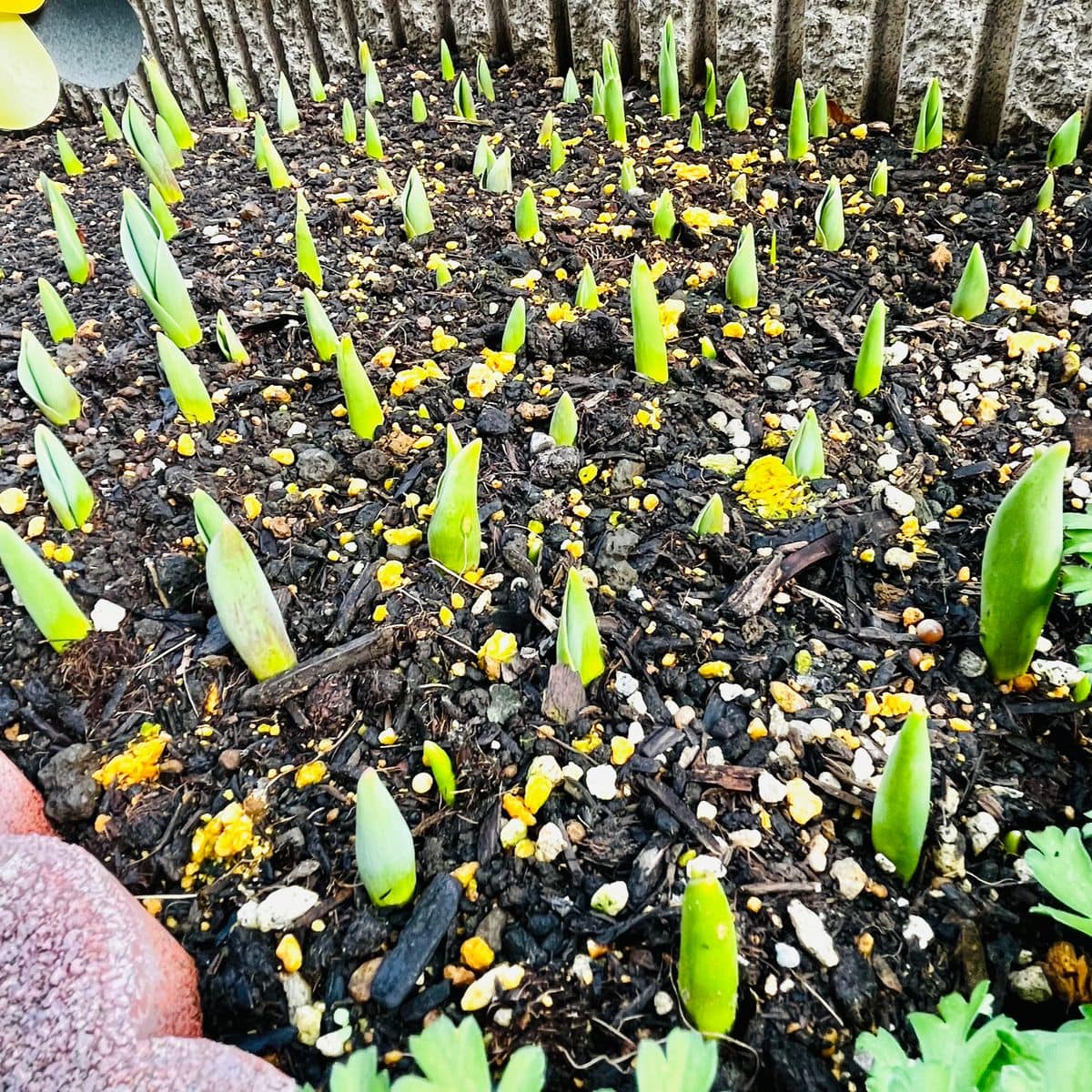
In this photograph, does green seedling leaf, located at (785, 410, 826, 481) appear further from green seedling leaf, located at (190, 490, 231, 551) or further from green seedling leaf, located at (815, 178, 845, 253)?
green seedling leaf, located at (190, 490, 231, 551)

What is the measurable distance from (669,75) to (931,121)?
64 centimetres

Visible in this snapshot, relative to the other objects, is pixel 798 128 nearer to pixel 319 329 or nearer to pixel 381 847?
pixel 319 329

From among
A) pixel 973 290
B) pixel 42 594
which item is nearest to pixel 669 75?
pixel 973 290

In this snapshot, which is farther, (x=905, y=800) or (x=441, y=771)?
(x=441, y=771)

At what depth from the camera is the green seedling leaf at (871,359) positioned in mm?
1576

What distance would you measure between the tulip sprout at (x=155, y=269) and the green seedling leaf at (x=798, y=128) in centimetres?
142

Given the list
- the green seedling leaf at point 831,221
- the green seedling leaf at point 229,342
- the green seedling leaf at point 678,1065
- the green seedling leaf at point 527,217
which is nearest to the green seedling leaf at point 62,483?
the green seedling leaf at point 229,342

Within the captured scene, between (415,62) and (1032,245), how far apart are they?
186 centimetres

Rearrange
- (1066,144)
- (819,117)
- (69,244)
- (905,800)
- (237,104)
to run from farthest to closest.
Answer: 1. (237,104)
2. (819,117)
3. (1066,144)
4. (69,244)
5. (905,800)

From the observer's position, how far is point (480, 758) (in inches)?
46.2

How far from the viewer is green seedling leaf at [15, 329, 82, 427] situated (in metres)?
1.55

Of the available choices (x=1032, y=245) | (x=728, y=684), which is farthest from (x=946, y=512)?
(x=1032, y=245)

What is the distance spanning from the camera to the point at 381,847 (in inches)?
39.1

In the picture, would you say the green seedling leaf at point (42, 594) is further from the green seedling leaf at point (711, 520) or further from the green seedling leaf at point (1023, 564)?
the green seedling leaf at point (1023, 564)
